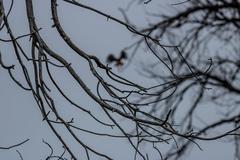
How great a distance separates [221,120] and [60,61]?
6.87m

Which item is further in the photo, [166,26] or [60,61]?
[166,26]

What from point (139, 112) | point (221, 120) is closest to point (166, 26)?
point (221, 120)

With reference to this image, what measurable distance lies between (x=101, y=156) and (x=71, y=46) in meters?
0.51

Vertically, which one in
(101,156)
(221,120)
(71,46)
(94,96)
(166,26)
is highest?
(166,26)

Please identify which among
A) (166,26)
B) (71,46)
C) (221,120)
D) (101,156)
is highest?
(166,26)

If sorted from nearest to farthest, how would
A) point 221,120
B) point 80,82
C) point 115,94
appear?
point 80,82 → point 115,94 → point 221,120

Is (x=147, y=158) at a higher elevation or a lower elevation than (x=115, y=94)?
lower

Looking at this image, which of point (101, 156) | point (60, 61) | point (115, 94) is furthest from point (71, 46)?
point (101, 156)

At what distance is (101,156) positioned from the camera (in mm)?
2719

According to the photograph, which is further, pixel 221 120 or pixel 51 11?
pixel 221 120

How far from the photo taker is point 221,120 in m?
9.30

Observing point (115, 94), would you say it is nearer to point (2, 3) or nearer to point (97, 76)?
point (97, 76)

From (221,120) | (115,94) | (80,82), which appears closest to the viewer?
(80,82)

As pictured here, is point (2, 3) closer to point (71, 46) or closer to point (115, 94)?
point (71, 46)
